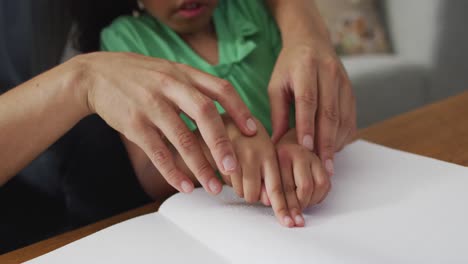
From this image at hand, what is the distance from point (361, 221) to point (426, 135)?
32 centimetres

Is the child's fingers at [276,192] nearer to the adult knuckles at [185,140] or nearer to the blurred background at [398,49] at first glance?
the adult knuckles at [185,140]

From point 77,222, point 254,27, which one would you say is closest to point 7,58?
point 77,222

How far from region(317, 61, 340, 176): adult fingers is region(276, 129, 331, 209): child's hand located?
0.02 m

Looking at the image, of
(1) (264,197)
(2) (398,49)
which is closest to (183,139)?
(1) (264,197)

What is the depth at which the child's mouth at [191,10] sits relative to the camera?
80cm

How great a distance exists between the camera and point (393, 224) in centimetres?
48

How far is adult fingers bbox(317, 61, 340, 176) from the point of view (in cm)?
61

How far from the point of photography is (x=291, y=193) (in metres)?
0.54

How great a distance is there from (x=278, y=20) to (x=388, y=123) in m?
0.25

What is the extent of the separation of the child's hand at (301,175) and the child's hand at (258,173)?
0.01m

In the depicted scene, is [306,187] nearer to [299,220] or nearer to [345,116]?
[299,220]

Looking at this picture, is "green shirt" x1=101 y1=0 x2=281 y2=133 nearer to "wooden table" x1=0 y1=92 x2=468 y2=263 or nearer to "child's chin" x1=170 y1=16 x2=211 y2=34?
"child's chin" x1=170 y1=16 x2=211 y2=34

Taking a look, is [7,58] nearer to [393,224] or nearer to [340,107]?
[340,107]

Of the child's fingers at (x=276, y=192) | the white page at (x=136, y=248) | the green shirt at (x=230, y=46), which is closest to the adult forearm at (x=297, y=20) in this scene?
the green shirt at (x=230, y=46)
